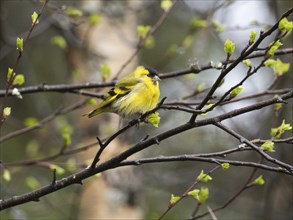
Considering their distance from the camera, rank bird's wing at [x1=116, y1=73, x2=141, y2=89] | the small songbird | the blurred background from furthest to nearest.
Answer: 1. the blurred background
2. bird's wing at [x1=116, y1=73, x2=141, y2=89]
3. the small songbird

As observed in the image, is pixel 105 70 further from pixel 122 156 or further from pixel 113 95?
pixel 122 156

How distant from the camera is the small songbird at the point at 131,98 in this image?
10.5ft

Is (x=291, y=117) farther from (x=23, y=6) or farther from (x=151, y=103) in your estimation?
(x=23, y=6)

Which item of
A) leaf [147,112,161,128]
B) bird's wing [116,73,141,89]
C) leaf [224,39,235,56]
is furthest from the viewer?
bird's wing [116,73,141,89]

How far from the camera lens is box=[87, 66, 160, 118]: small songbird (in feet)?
10.5

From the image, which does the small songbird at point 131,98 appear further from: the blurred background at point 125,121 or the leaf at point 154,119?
the leaf at point 154,119

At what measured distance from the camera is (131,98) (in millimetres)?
3213

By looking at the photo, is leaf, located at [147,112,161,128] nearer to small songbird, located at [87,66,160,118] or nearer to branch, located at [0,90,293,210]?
branch, located at [0,90,293,210]

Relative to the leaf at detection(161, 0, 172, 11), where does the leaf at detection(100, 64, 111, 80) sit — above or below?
below

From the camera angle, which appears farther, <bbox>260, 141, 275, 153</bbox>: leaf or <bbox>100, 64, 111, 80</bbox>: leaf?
<bbox>100, 64, 111, 80</bbox>: leaf

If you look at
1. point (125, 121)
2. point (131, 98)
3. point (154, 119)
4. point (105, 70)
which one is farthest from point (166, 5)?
point (154, 119)

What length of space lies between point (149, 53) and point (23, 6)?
215 cm

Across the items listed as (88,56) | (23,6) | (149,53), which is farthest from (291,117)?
(23,6)

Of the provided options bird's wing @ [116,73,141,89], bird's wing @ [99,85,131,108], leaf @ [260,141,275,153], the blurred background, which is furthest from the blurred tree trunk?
leaf @ [260,141,275,153]
